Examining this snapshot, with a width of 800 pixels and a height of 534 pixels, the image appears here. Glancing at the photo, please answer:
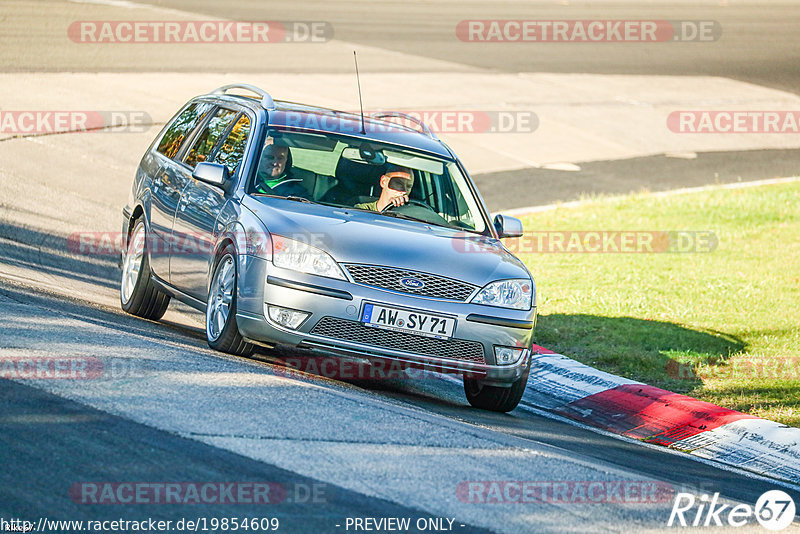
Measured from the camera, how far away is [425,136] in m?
9.78

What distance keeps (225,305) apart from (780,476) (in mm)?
3852

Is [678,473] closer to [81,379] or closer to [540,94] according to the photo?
[81,379]

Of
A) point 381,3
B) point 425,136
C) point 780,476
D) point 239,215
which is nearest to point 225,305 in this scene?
point 239,215

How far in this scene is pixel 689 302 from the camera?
1223 centimetres

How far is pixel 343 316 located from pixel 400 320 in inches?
14.1
